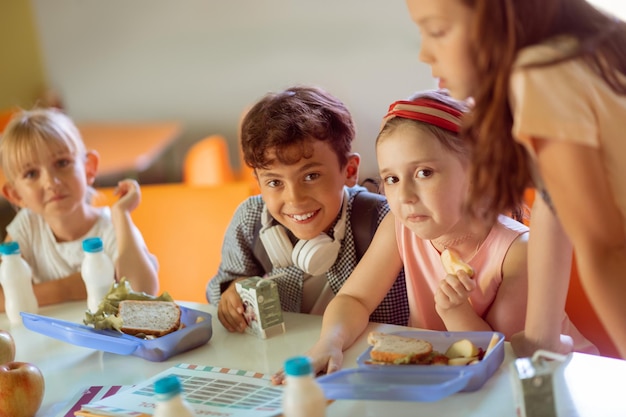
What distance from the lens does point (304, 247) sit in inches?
61.8

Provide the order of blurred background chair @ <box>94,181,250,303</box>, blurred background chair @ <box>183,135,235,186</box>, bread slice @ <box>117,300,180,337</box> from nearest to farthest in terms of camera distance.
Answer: bread slice @ <box>117,300,180,337</box> < blurred background chair @ <box>94,181,250,303</box> < blurred background chair @ <box>183,135,235,186</box>

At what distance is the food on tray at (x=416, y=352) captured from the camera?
1.10 metres

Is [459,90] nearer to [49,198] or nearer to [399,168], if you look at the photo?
[399,168]

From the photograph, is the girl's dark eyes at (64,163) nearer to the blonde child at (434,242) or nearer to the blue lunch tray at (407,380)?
the blonde child at (434,242)

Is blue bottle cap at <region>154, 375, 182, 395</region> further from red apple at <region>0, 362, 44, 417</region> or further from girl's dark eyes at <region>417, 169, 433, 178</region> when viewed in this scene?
girl's dark eyes at <region>417, 169, 433, 178</region>

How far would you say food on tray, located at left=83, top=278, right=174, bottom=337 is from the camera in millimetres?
1398

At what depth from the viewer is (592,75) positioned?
821 mm

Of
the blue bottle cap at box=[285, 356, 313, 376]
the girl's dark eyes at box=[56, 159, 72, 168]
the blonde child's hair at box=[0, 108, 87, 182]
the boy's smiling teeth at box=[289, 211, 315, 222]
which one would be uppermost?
the blonde child's hair at box=[0, 108, 87, 182]

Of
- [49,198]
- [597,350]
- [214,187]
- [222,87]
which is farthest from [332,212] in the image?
[222,87]

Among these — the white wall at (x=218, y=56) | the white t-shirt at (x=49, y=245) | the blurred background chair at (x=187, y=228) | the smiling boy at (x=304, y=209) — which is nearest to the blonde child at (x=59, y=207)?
the white t-shirt at (x=49, y=245)

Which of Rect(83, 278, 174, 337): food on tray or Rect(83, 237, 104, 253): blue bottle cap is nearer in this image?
Rect(83, 278, 174, 337): food on tray

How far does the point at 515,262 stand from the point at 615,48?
0.57 metres

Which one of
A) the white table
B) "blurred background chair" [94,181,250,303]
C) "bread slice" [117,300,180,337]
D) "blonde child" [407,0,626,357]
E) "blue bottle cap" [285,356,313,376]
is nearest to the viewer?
"blonde child" [407,0,626,357]

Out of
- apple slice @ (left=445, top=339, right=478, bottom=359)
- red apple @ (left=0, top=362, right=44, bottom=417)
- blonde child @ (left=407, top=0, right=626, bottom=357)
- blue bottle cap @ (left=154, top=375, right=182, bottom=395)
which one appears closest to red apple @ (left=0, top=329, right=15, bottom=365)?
red apple @ (left=0, top=362, right=44, bottom=417)
